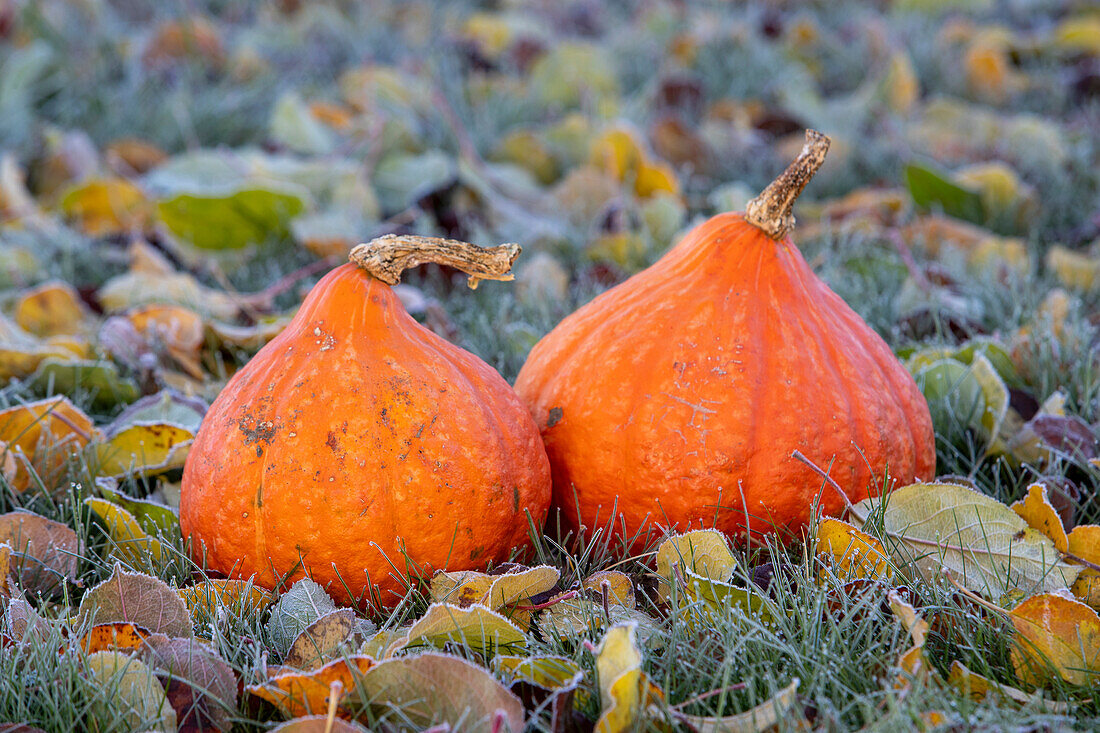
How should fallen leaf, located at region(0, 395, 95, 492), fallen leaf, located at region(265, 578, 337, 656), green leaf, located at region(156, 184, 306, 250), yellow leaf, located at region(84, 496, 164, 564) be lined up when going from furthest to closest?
green leaf, located at region(156, 184, 306, 250) → fallen leaf, located at region(0, 395, 95, 492) → yellow leaf, located at region(84, 496, 164, 564) → fallen leaf, located at region(265, 578, 337, 656)

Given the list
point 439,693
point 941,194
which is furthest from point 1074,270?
point 439,693

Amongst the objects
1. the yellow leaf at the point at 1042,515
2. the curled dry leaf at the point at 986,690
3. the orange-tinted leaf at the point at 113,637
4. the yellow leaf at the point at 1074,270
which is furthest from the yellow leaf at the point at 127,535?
the yellow leaf at the point at 1074,270

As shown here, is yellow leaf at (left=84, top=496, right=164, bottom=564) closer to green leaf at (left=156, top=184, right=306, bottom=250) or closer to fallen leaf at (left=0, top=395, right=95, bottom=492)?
fallen leaf at (left=0, top=395, right=95, bottom=492)

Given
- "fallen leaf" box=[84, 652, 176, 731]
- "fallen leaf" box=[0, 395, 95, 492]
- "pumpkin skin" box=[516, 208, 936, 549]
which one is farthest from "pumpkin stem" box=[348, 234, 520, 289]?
"fallen leaf" box=[0, 395, 95, 492]

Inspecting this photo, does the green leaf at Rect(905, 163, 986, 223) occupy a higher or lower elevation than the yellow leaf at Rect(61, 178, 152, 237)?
lower

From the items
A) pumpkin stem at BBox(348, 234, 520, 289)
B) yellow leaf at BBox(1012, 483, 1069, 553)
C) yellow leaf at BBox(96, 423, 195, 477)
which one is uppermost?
pumpkin stem at BBox(348, 234, 520, 289)

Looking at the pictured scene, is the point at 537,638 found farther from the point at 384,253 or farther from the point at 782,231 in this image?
the point at 782,231
